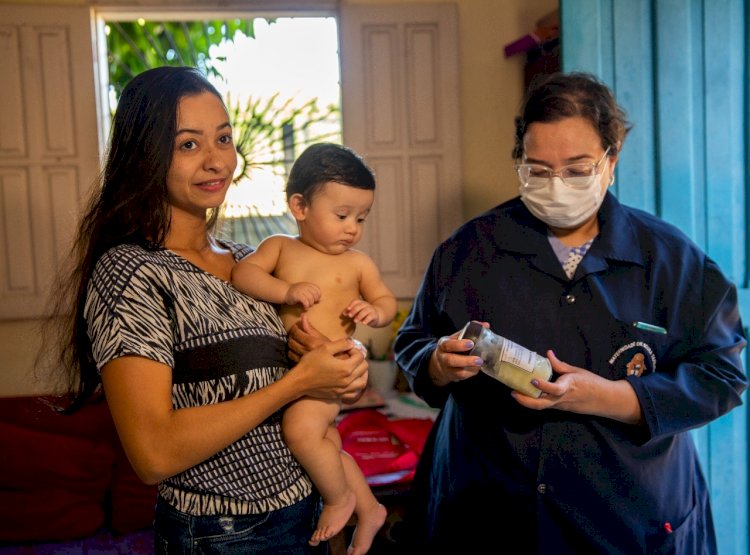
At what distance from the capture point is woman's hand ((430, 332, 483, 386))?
1554mm

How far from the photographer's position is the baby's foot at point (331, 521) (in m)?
1.58

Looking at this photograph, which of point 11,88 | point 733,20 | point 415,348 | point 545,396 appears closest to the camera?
point 545,396

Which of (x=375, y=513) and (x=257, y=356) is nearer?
(x=257, y=356)

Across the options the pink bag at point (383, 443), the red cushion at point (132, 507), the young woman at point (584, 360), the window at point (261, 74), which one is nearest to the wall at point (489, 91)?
the pink bag at point (383, 443)

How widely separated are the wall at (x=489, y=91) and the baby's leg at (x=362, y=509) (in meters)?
2.02

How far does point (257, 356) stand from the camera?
1.47 metres

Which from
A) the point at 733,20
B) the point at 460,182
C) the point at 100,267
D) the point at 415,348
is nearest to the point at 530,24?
the point at 460,182

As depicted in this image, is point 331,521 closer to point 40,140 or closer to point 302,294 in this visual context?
point 302,294

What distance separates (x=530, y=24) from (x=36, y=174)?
258cm

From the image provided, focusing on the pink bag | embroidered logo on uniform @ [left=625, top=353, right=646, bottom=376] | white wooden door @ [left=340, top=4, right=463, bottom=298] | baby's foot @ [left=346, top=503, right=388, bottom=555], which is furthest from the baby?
white wooden door @ [left=340, top=4, right=463, bottom=298]

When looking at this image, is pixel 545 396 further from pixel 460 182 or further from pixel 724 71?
pixel 460 182

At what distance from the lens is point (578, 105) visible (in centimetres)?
180

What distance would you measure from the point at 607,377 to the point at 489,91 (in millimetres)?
2404

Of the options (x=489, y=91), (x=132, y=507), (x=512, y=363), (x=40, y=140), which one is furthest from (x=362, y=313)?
(x=40, y=140)
